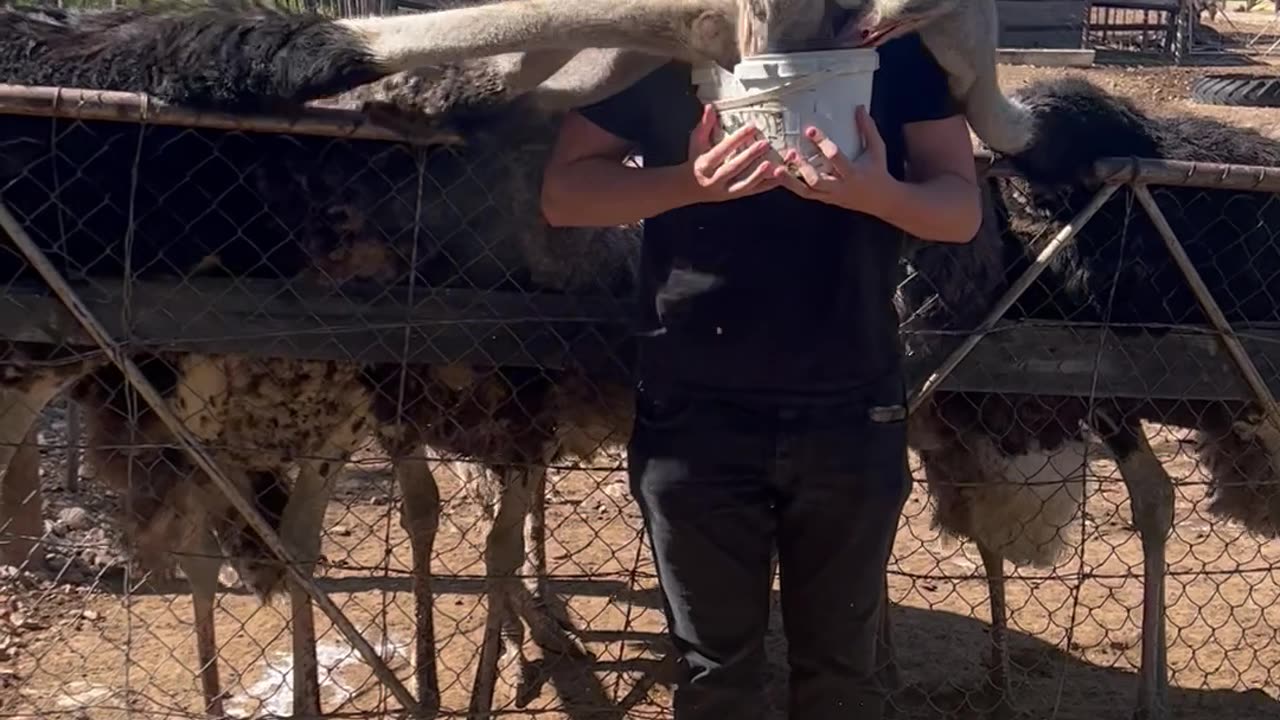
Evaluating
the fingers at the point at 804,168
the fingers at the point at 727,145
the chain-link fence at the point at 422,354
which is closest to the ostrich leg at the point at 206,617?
the chain-link fence at the point at 422,354

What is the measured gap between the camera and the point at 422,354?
135 inches

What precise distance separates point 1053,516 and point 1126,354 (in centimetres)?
114

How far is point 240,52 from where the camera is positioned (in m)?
3.19

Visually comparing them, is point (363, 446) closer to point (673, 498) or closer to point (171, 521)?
point (171, 521)

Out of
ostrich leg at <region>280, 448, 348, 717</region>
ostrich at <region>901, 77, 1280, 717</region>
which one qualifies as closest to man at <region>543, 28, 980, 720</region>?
ostrich at <region>901, 77, 1280, 717</region>

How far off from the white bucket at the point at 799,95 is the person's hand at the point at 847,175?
0.02 meters

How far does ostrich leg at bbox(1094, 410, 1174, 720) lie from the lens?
441 centimetres

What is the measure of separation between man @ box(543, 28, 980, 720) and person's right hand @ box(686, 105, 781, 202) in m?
0.05

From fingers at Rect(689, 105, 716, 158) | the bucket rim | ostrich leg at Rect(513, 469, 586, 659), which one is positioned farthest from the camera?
ostrich leg at Rect(513, 469, 586, 659)

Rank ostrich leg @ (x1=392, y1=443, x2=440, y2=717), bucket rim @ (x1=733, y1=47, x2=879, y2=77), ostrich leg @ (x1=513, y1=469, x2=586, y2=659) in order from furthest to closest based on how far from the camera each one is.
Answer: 1. ostrich leg @ (x1=513, y1=469, x2=586, y2=659)
2. ostrich leg @ (x1=392, y1=443, x2=440, y2=717)
3. bucket rim @ (x1=733, y1=47, x2=879, y2=77)

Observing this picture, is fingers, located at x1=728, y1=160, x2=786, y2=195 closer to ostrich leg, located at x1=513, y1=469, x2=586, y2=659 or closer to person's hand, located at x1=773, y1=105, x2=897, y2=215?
person's hand, located at x1=773, y1=105, x2=897, y2=215

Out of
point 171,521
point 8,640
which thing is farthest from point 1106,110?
point 8,640

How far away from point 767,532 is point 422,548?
6.85 ft

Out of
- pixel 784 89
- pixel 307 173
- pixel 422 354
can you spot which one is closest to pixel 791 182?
pixel 784 89
